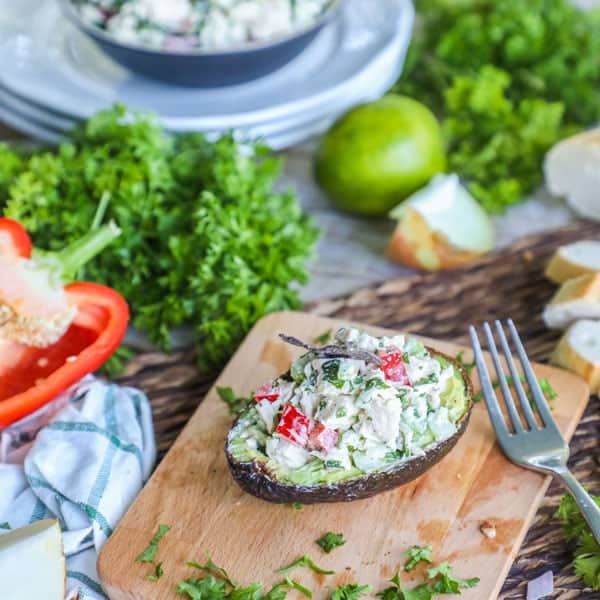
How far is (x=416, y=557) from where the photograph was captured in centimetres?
204

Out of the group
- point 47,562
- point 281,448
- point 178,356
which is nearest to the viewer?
point 47,562

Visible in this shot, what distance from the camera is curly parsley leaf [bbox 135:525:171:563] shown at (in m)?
2.07

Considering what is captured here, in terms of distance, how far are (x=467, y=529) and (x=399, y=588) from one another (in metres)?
0.23

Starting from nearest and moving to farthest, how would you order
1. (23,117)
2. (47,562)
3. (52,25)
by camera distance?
(47,562), (23,117), (52,25)

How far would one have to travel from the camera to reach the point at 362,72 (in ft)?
10.7

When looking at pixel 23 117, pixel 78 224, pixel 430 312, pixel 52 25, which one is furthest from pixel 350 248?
pixel 52 25

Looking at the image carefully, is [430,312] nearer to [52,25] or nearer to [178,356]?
[178,356]

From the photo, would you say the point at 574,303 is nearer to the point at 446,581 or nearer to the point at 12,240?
the point at 446,581

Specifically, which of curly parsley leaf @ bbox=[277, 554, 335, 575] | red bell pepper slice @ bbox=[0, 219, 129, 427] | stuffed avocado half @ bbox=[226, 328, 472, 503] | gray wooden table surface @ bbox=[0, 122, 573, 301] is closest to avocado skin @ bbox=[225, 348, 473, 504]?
stuffed avocado half @ bbox=[226, 328, 472, 503]

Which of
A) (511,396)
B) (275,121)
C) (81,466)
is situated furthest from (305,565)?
(275,121)

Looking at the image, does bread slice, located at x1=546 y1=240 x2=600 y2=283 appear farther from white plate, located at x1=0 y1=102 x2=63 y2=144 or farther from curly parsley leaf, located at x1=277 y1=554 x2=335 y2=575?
white plate, located at x1=0 y1=102 x2=63 y2=144

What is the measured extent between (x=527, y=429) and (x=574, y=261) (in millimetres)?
673

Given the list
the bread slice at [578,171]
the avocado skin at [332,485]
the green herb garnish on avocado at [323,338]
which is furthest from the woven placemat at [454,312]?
the avocado skin at [332,485]

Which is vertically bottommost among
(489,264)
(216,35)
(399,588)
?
(489,264)
